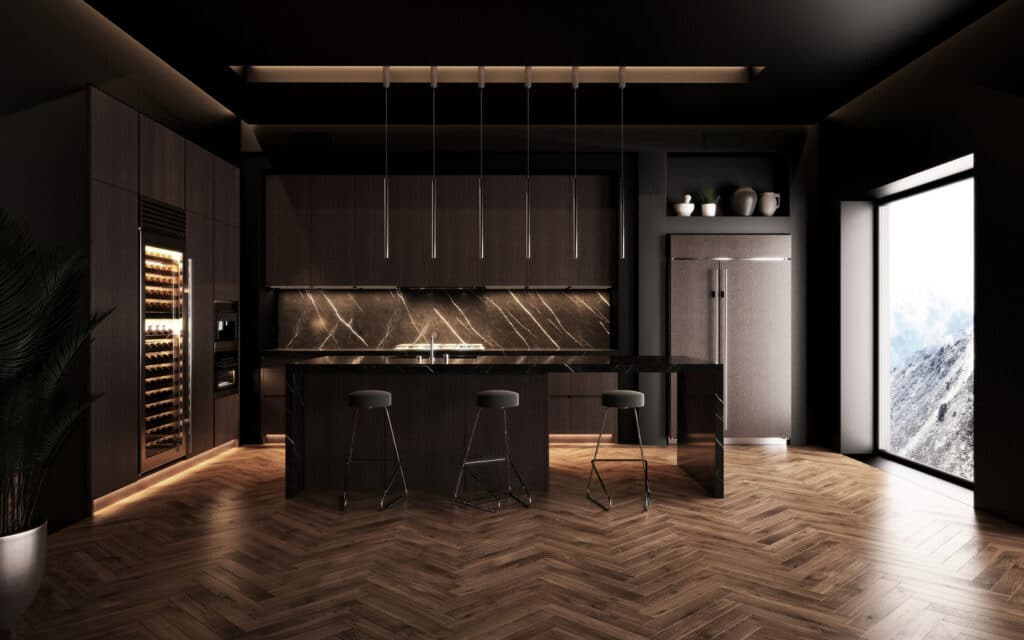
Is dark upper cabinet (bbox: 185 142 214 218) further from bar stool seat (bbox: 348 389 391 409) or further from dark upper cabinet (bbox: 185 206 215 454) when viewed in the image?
bar stool seat (bbox: 348 389 391 409)

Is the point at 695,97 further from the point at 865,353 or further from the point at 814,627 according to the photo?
the point at 814,627

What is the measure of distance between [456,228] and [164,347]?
113 inches

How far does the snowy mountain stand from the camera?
4.79 metres

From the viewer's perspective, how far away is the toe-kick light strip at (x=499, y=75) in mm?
5320

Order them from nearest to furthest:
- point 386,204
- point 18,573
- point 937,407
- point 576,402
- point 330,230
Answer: point 18,573 → point 937,407 → point 386,204 → point 576,402 → point 330,230

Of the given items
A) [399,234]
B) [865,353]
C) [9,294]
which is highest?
[399,234]

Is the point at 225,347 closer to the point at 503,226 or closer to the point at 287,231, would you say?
the point at 287,231

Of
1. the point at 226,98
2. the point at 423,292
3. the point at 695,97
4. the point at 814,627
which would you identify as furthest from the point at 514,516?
the point at 226,98

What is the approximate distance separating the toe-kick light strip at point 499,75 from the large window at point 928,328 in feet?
6.34

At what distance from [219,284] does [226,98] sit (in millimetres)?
1652

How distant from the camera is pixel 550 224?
6.48 meters

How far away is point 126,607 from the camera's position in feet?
8.91

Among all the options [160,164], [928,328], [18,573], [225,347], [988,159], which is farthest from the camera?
[225,347]

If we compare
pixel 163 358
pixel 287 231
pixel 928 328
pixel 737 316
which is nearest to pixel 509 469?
pixel 163 358
